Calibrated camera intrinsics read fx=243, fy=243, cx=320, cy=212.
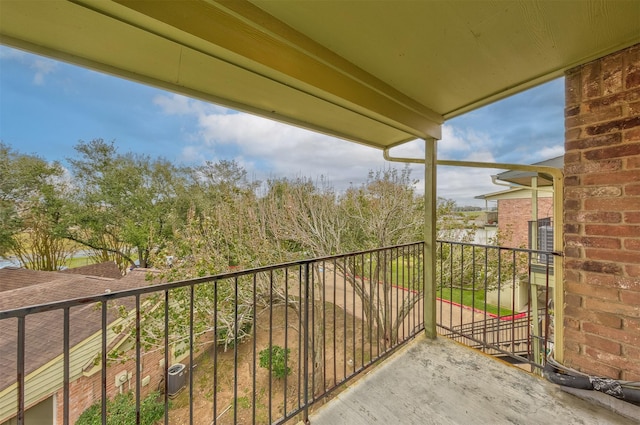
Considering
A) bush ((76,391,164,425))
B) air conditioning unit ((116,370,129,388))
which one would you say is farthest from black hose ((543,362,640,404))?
bush ((76,391,164,425))

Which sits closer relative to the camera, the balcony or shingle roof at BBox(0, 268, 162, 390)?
the balcony

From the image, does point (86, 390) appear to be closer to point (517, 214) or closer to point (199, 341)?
point (199, 341)

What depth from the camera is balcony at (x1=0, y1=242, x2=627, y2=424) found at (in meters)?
1.28

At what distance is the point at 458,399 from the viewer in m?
1.54

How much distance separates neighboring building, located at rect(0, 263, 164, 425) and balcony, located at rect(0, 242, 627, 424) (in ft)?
0.08

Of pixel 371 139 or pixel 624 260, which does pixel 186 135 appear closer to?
pixel 371 139

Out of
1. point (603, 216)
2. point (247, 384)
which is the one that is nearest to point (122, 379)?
point (247, 384)

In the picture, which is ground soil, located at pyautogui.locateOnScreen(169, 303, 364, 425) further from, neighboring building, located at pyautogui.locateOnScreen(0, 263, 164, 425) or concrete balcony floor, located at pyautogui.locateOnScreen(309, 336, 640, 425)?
concrete balcony floor, located at pyautogui.locateOnScreen(309, 336, 640, 425)

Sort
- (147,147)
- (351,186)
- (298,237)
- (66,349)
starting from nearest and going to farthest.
→ (66,349) < (298,237) < (351,186) < (147,147)

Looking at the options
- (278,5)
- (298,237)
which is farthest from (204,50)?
(298,237)

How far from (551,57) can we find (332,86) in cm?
124

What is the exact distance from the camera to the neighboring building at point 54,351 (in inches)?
132

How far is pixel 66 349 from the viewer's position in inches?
33.4

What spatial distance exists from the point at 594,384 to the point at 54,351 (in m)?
5.98
